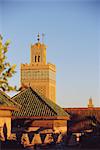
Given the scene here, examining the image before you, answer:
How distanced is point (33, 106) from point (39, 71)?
81.2m

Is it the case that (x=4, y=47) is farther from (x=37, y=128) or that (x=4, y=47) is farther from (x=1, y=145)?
(x=37, y=128)

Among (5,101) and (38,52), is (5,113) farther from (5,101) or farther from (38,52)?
(38,52)

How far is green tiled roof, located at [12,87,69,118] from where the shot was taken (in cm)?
1823

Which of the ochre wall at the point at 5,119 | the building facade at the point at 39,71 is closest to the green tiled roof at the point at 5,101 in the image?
the ochre wall at the point at 5,119

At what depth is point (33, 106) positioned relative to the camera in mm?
18812

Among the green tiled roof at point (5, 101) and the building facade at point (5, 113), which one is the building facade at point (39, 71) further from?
the building facade at point (5, 113)

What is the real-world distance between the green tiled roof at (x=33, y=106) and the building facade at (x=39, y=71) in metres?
76.9

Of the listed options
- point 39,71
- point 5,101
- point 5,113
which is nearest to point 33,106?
point 5,101

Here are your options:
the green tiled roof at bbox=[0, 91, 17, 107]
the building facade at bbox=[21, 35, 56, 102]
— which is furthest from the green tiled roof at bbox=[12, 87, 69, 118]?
the building facade at bbox=[21, 35, 56, 102]

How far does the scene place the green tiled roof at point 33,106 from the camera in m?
18.2

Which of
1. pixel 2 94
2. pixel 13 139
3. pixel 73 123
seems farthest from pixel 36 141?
pixel 73 123

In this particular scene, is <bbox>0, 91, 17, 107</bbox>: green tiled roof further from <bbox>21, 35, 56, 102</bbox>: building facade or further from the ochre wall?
<bbox>21, 35, 56, 102</bbox>: building facade

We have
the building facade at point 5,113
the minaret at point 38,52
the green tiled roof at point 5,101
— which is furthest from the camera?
the minaret at point 38,52

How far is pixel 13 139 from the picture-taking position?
48.7 feet
